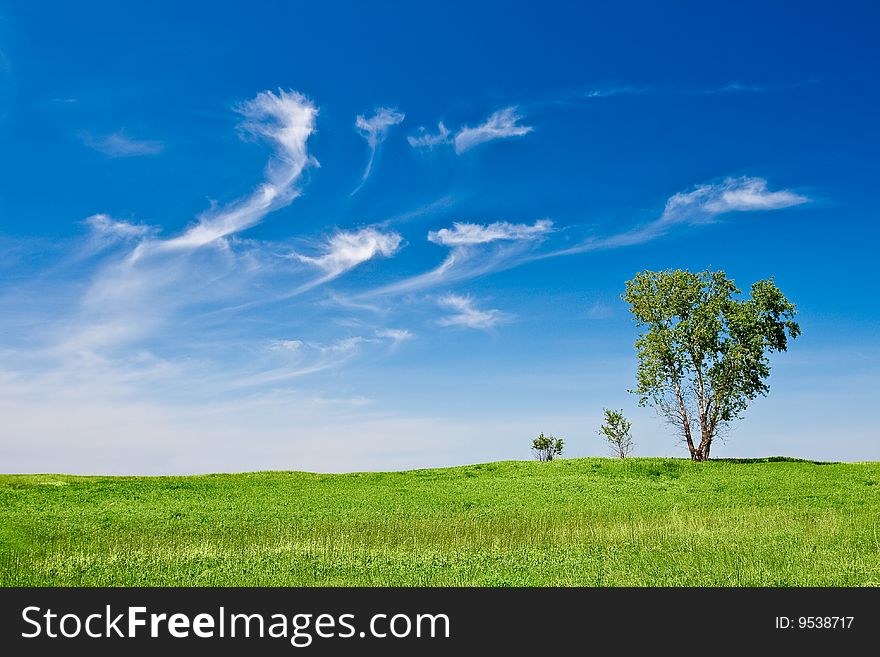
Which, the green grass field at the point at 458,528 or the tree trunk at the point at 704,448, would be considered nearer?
the green grass field at the point at 458,528

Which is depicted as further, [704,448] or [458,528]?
[704,448]

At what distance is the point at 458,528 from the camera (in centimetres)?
2402

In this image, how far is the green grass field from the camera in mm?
15492

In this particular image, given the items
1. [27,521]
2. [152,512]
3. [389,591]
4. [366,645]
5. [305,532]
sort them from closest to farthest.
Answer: [366,645], [389,591], [305,532], [27,521], [152,512]

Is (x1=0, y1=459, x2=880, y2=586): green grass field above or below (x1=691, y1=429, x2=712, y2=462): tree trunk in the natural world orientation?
below

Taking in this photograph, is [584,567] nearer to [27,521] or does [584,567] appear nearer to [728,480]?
[27,521]

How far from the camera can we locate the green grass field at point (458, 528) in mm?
15492

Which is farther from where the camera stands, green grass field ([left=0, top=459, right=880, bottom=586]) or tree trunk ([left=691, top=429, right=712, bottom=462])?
tree trunk ([left=691, top=429, right=712, bottom=462])

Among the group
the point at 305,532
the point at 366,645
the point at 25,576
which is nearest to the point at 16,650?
the point at 366,645

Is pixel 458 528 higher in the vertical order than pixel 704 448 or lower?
lower

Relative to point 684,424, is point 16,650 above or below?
below

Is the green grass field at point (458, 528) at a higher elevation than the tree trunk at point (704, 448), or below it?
below

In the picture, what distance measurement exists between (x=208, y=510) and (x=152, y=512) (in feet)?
6.83

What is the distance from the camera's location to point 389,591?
40.6 ft
